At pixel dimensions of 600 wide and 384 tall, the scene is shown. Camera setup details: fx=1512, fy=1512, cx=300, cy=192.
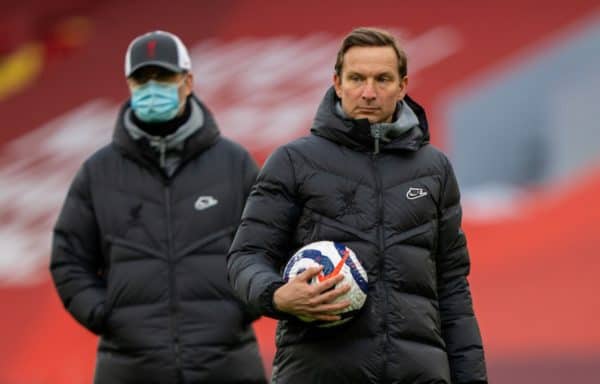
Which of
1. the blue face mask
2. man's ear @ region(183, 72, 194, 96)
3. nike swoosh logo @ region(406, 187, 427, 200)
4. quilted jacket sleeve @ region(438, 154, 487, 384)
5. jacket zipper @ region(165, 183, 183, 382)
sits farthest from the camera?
man's ear @ region(183, 72, 194, 96)

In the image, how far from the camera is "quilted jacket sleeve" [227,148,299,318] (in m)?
4.25

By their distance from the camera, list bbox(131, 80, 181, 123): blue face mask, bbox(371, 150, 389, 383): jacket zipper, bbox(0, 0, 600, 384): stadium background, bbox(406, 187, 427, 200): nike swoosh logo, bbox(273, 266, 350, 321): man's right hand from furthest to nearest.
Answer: bbox(0, 0, 600, 384): stadium background
bbox(131, 80, 181, 123): blue face mask
bbox(406, 187, 427, 200): nike swoosh logo
bbox(371, 150, 389, 383): jacket zipper
bbox(273, 266, 350, 321): man's right hand

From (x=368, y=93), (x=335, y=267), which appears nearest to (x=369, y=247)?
(x=335, y=267)

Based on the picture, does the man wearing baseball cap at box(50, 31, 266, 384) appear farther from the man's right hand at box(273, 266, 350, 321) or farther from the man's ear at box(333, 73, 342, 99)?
the man's right hand at box(273, 266, 350, 321)

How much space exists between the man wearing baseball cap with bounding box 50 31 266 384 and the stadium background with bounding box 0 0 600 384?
6347 millimetres

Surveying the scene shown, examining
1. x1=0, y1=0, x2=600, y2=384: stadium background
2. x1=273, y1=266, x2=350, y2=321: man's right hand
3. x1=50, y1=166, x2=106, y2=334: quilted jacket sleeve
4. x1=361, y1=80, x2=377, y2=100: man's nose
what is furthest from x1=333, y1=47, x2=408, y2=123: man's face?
x1=0, y1=0, x2=600, y2=384: stadium background

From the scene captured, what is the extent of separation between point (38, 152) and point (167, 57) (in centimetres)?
780

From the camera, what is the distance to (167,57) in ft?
19.5

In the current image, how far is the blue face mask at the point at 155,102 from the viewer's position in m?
5.89

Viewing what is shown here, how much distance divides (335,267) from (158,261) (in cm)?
186

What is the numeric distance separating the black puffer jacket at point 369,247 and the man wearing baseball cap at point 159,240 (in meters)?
1.47

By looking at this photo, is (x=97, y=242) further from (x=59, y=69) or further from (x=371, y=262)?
(x=59, y=69)

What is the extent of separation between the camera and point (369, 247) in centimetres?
420

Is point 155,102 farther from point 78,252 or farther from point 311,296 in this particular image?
point 311,296
